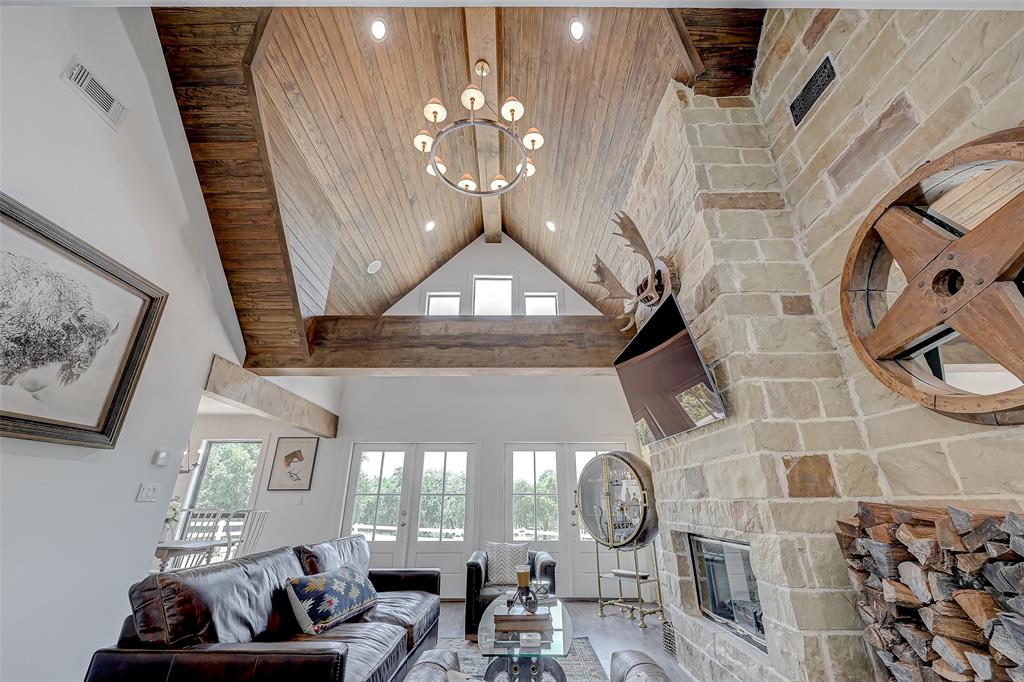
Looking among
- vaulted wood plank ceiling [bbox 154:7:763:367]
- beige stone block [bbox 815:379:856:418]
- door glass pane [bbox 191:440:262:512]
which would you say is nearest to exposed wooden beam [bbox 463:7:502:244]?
Answer: vaulted wood plank ceiling [bbox 154:7:763:367]

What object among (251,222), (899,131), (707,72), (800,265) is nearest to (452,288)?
(251,222)

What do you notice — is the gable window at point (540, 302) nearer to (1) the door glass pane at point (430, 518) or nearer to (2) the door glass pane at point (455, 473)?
(2) the door glass pane at point (455, 473)

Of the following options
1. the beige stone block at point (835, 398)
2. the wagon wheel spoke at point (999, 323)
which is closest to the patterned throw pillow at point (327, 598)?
the beige stone block at point (835, 398)

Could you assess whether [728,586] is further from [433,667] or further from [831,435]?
[433,667]

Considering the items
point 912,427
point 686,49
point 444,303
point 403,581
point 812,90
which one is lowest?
point 403,581

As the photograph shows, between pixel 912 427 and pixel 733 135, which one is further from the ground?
pixel 733 135

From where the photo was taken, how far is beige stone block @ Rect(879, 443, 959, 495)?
4.54 ft

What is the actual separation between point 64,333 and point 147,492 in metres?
1.15

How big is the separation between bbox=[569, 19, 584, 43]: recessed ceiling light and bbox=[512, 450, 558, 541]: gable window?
4.56 meters

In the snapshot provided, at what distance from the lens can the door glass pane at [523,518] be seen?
17.3 ft

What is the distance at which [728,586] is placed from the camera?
212 centimetres

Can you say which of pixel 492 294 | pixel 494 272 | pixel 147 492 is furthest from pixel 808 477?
pixel 494 272

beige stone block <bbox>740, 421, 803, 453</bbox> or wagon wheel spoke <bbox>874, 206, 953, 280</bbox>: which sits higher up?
wagon wheel spoke <bbox>874, 206, 953, 280</bbox>

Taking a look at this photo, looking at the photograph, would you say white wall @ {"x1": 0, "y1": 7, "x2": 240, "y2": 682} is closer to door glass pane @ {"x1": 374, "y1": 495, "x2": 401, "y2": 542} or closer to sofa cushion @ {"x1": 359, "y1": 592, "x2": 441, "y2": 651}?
sofa cushion @ {"x1": 359, "y1": 592, "x2": 441, "y2": 651}
